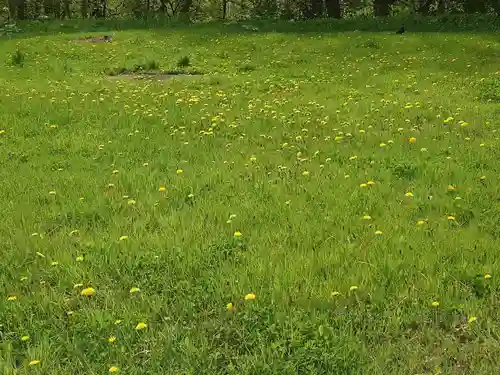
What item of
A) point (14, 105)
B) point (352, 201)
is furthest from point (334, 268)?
point (14, 105)

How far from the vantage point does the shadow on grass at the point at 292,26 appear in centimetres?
2658

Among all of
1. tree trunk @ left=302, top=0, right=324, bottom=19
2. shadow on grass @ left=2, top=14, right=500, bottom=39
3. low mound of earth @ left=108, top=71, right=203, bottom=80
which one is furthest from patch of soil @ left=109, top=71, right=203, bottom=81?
tree trunk @ left=302, top=0, right=324, bottom=19

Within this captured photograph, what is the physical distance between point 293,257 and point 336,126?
555 cm

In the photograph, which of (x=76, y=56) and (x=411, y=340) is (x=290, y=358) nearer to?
(x=411, y=340)

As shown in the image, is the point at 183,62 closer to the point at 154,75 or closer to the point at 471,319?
the point at 154,75

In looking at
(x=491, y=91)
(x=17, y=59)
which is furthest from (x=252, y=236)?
(x=17, y=59)

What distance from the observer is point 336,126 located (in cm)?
1029

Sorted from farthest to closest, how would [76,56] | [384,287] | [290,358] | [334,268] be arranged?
[76,56], [334,268], [384,287], [290,358]

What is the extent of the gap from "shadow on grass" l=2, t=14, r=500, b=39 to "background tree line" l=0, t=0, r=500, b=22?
2.74 metres

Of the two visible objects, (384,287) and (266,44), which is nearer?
(384,287)

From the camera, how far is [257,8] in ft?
155

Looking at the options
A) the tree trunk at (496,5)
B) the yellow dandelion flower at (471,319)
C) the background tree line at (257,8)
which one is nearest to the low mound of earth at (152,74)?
the background tree line at (257,8)

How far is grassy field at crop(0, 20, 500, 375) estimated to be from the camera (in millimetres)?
4090

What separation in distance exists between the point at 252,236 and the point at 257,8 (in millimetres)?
44722
